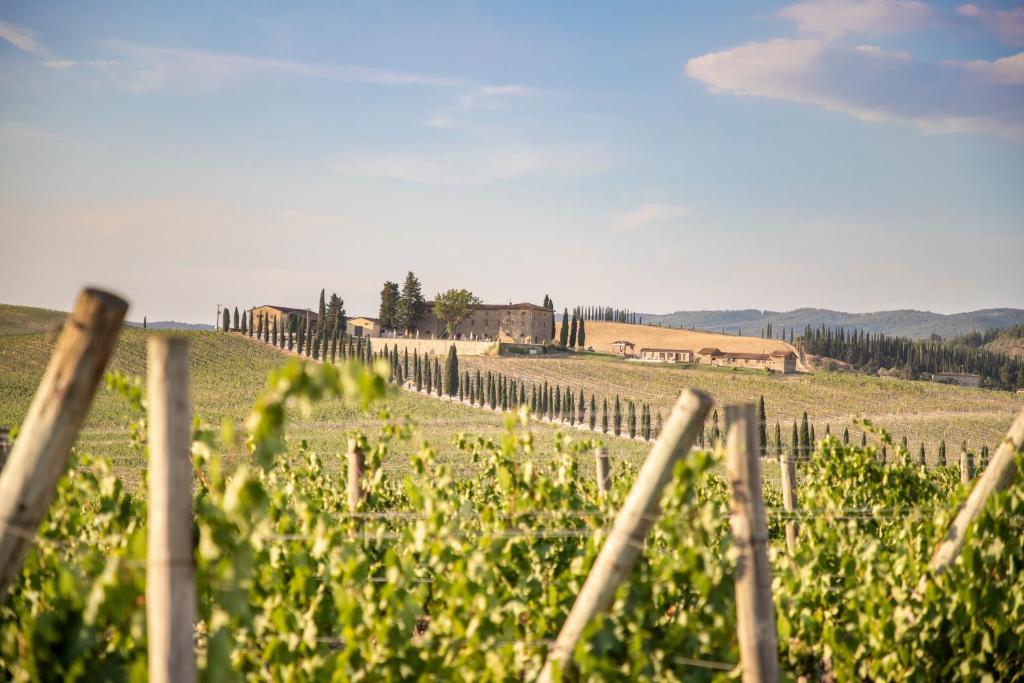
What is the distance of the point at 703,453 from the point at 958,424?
55461 mm

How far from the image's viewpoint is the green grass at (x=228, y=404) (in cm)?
3177

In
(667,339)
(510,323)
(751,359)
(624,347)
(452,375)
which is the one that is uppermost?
(510,323)

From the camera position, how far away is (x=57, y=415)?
8.20 ft

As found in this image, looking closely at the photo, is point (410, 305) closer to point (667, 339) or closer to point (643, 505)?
point (667, 339)

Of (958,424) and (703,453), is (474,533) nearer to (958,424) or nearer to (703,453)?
(703,453)

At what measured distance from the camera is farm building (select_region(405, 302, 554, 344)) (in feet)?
361

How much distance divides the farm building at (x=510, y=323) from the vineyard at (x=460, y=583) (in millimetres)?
100388

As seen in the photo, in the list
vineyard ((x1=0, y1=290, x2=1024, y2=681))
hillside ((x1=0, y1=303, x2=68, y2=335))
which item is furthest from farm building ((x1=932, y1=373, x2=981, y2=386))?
vineyard ((x1=0, y1=290, x2=1024, y2=681))

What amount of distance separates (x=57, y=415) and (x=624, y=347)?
105m

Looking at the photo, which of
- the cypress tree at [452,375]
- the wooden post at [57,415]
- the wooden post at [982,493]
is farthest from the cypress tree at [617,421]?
the wooden post at [57,415]

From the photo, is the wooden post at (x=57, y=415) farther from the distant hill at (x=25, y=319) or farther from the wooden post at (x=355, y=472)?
the distant hill at (x=25, y=319)

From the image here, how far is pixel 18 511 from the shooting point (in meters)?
2.53

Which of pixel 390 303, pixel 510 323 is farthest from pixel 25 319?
pixel 510 323

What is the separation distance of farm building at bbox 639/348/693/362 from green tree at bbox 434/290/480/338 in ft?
69.3
